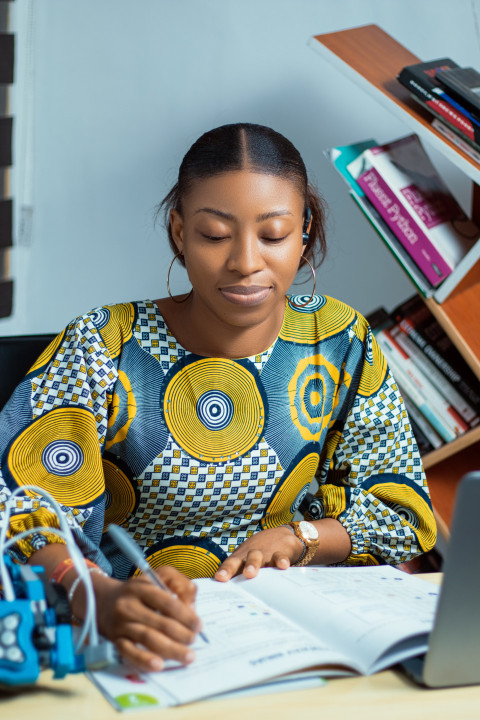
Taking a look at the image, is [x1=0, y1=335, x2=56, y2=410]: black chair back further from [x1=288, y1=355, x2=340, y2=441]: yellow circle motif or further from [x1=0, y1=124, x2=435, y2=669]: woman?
[x1=288, y1=355, x2=340, y2=441]: yellow circle motif

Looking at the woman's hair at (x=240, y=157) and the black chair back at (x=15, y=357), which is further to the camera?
the black chair back at (x=15, y=357)

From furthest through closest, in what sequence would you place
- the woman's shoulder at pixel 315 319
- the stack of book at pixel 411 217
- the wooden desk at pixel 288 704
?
the stack of book at pixel 411 217 → the woman's shoulder at pixel 315 319 → the wooden desk at pixel 288 704

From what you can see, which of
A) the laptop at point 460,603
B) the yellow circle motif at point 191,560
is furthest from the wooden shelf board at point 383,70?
the laptop at point 460,603

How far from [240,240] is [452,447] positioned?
953 mm

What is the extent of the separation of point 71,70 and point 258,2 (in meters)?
0.52

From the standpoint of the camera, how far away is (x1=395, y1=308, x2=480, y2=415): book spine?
188 cm

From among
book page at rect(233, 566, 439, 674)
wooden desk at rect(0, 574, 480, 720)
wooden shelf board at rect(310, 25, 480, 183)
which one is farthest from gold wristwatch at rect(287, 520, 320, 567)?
wooden shelf board at rect(310, 25, 480, 183)

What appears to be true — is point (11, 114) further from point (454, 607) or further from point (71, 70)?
point (454, 607)

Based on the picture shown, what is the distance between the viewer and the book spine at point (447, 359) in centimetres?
188

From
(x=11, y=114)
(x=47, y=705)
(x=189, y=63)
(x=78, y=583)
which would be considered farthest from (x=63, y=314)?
(x=47, y=705)

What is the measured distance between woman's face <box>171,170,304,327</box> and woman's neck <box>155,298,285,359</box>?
0.17 feet

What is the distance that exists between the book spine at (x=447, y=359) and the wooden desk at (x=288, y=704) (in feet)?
3.80

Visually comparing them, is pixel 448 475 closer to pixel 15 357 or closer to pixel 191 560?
pixel 191 560

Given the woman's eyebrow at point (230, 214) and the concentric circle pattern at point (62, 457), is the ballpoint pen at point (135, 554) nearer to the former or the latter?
the concentric circle pattern at point (62, 457)
